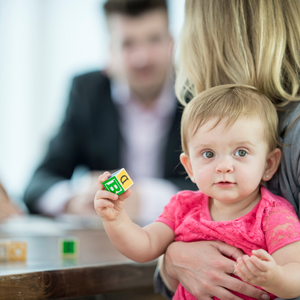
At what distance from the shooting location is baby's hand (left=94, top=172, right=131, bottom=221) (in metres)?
0.76

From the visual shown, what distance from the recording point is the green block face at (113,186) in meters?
0.75

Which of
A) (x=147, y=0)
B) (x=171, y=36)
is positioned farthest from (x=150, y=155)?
(x=147, y=0)

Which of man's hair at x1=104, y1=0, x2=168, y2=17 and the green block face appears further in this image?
man's hair at x1=104, y1=0, x2=168, y2=17

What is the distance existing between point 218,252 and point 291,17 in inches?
24.8

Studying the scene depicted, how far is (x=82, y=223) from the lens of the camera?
1.66 meters

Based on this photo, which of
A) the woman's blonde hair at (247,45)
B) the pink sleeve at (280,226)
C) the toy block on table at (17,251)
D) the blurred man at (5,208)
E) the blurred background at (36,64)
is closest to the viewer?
the pink sleeve at (280,226)

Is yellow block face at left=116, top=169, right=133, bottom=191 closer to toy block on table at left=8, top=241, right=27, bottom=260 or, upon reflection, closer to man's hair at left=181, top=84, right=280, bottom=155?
man's hair at left=181, top=84, right=280, bottom=155

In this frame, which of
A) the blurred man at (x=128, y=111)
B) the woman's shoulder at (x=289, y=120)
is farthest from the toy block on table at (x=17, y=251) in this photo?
the blurred man at (x=128, y=111)

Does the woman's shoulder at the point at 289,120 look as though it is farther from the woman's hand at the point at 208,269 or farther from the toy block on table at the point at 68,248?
the toy block on table at the point at 68,248

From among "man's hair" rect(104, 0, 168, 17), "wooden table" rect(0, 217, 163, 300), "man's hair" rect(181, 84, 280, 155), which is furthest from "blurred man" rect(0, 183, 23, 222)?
"man's hair" rect(104, 0, 168, 17)

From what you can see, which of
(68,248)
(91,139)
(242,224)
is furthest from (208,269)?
(91,139)

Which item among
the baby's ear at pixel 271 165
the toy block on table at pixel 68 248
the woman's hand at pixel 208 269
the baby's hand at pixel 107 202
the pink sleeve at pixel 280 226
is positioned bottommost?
the toy block on table at pixel 68 248

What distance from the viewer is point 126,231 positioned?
83 centimetres

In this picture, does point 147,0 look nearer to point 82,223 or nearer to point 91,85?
point 91,85
